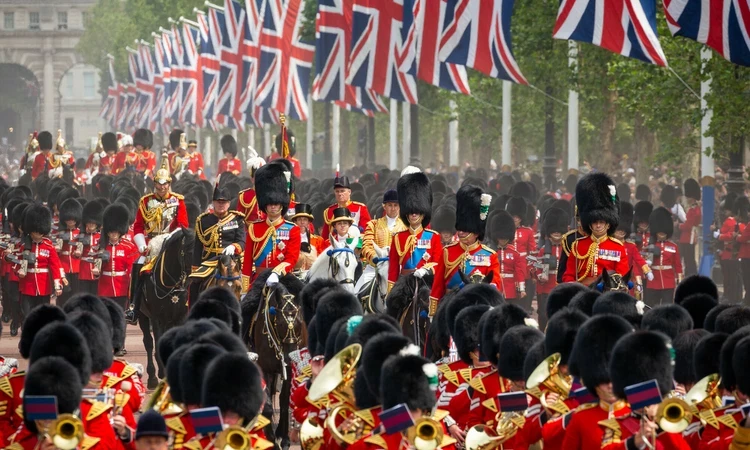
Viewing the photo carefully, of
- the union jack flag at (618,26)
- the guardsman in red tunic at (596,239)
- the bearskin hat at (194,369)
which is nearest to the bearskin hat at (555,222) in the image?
the union jack flag at (618,26)

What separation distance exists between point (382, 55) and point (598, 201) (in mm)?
16519

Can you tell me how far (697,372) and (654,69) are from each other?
1595cm

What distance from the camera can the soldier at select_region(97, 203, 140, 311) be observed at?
19.6 metres

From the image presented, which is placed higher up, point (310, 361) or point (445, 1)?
point (445, 1)

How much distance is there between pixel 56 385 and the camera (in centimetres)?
834

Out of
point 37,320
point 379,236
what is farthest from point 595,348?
point 379,236

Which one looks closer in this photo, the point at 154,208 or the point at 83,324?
the point at 83,324

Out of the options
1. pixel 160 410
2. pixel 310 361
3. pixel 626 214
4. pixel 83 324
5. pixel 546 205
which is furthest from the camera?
pixel 546 205

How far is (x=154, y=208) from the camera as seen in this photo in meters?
18.2

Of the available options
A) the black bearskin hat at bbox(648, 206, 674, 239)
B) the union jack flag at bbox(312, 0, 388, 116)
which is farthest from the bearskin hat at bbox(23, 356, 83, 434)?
the union jack flag at bbox(312, 0, 388, 116)

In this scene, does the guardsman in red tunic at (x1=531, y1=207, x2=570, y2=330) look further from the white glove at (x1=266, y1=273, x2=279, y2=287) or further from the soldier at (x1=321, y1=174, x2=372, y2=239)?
the white glove at (x1=266, y1=273, x2=279, y2=287)

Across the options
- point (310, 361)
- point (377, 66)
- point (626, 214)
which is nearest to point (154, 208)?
point (626, 214)

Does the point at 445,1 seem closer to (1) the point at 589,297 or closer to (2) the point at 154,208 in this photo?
(2) the point at 154,208

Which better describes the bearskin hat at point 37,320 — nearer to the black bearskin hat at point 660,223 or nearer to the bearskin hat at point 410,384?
the bearskin hat at point 410,384
